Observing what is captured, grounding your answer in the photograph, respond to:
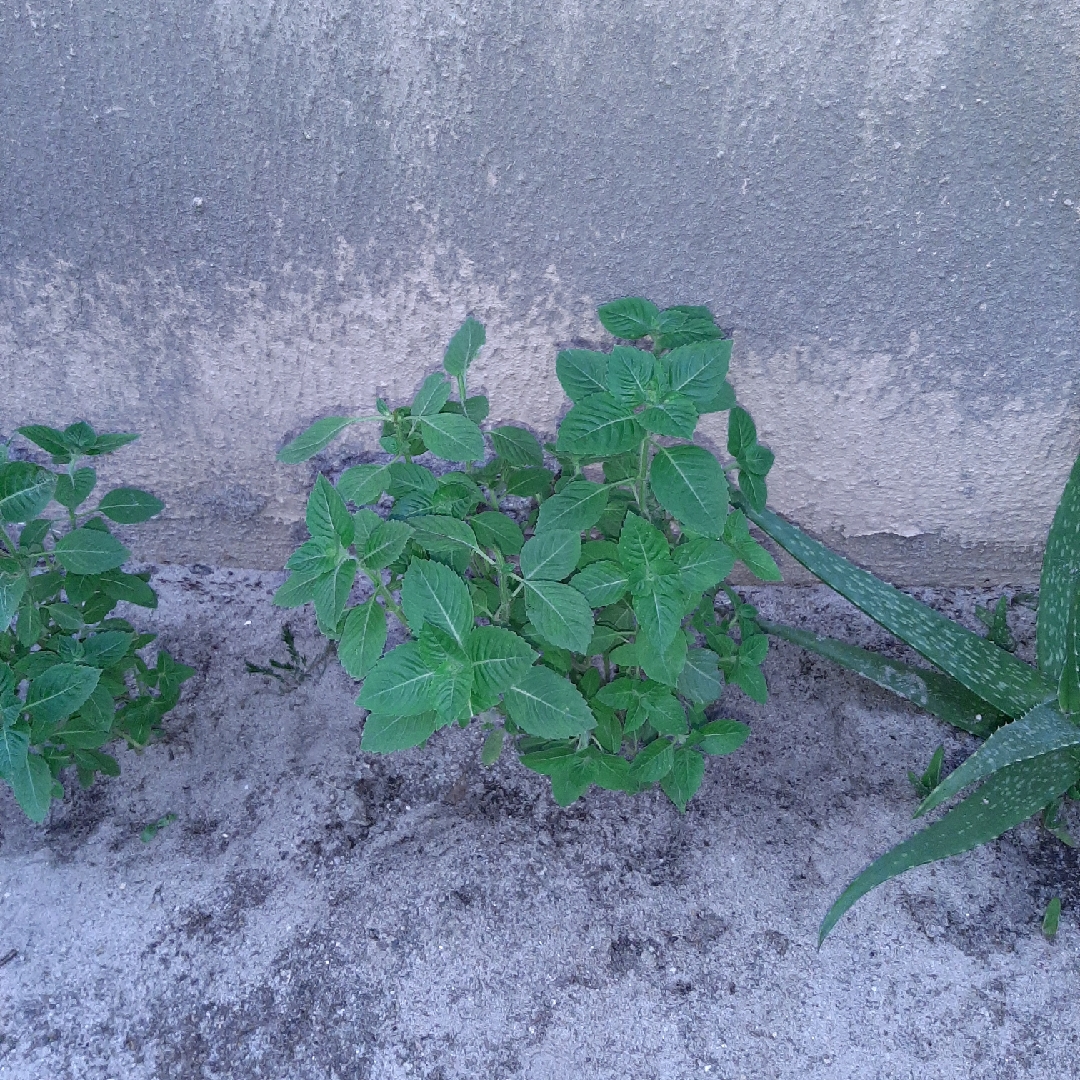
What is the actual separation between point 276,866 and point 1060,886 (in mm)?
1126

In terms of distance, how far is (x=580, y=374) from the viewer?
1.09 m

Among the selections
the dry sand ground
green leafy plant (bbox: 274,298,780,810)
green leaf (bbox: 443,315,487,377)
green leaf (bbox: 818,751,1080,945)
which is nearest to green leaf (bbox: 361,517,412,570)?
green leafy plant (bbox: 274,298,780,810)

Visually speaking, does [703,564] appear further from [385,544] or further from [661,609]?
[385,544]

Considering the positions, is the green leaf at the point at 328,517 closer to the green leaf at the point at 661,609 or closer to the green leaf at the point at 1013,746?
the green leaf at the point at 661,609

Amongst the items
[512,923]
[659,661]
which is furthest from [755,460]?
[512,923]

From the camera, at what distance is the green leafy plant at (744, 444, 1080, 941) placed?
1.17 metres

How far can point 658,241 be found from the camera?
4.44 feet

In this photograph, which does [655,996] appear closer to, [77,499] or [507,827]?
[507,827]

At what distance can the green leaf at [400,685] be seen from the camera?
1011 mm

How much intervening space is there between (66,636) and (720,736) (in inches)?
36.4

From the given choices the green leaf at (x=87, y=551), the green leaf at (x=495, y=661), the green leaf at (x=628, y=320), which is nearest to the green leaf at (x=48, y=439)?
the green leaf at (x=87, y=551)

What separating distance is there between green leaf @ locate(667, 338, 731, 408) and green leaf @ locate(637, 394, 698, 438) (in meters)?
0.02

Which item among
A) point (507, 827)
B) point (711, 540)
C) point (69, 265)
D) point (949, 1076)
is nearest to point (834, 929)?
point (949, 1076)

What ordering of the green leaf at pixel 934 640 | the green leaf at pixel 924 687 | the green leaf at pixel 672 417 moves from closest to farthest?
the green leaf at pixel 672 417 → the green leaf at pixel 934 640 → the green leaf at pixel 924 687
